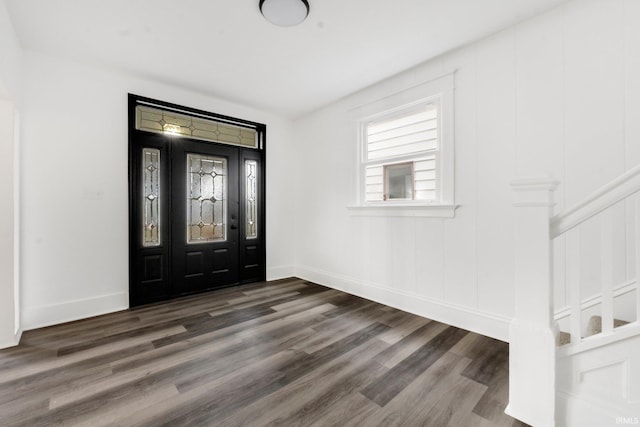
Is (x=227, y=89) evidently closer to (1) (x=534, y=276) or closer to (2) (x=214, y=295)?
(2) (x=214, y=295)

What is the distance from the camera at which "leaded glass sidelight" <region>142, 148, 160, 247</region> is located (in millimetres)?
3428

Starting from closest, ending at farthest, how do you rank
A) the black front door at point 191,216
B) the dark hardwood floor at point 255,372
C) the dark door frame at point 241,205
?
the dark hardwood floor at point 255,372
the dark door frame at point 241,205
the black front door at point 191,216

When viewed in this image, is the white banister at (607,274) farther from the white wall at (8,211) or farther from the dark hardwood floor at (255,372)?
the white wall at (8,211)

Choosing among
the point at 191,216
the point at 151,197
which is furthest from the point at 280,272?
the point at 151,197

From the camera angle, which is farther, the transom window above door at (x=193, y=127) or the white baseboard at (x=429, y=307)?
the transom window above door at (x=193, y=127)

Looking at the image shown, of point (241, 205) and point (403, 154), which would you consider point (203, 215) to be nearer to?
point (241, 205)

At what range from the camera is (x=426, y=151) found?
297 cm

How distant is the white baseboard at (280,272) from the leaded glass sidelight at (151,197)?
1723 millimetres

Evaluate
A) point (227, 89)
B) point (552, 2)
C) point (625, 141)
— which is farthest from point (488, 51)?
point (227, 89)

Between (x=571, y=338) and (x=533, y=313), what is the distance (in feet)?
0.87

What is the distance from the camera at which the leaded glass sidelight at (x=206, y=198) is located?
3.77 metres

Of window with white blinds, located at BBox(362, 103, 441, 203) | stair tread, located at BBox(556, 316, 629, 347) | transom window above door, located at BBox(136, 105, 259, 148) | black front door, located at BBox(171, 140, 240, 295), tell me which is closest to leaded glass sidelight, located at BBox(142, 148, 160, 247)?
black front door, located at BBox(171, 140, 240, 295)

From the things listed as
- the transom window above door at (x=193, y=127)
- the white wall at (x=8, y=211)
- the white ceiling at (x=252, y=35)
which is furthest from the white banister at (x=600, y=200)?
the white wall at (x=8, y=211)

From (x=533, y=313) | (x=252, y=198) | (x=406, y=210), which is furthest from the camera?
(x=252, y=198)
